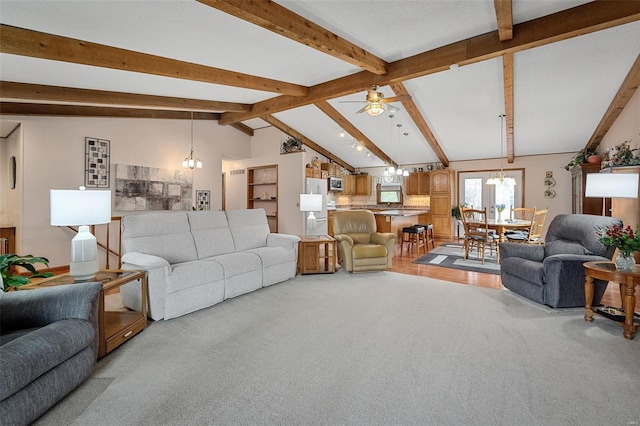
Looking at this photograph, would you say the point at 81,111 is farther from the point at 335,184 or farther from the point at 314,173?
the point at 335,184

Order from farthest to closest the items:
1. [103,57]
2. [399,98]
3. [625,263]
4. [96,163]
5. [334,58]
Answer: [96,163] < [334,58] < [399,98] < [103,57] < [625,263]

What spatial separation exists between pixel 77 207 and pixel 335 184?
723 cm

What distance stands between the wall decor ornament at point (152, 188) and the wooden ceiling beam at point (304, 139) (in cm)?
→ 231

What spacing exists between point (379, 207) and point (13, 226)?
8707 mm

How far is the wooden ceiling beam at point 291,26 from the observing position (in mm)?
2520

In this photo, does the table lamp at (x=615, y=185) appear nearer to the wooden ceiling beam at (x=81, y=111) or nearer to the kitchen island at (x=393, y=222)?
the kitchen island at (x=393, y=222)

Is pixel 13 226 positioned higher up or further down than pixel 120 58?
further down

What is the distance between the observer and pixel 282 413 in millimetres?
1617

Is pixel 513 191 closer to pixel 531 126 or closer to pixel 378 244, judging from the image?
pixel 531 126

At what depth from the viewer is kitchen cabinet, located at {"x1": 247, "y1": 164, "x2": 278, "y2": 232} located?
7.63 meters

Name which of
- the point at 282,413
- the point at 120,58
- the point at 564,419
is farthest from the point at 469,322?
the point at 120,58

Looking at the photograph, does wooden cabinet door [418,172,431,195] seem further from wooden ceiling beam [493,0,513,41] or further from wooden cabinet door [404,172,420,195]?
wooden ceiling beam [493,0,513,41]

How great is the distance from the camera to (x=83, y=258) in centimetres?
240

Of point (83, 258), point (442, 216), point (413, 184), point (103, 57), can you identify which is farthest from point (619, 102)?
point (83, 258)
